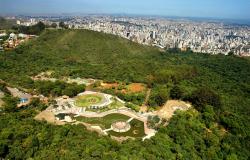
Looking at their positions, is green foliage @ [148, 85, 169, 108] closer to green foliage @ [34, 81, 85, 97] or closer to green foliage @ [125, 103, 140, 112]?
green foliage @ [125, 103, 140, 112]

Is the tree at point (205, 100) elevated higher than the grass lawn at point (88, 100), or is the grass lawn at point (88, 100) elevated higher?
the tree at point (205, 100)

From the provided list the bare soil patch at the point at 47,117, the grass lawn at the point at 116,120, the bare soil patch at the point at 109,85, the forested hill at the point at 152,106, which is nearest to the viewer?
the forested hill at the point at 152,106

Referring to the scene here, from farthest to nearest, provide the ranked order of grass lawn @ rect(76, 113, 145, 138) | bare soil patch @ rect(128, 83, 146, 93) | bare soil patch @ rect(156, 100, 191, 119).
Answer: bare soil patch @ rect(128, 83, 146, 93), bare soil patch @ rect(156, 100, 191, 119), grass lawn @ rect(76, 113, 145, 138)

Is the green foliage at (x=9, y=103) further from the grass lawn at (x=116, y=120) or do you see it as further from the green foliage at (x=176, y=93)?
the green foliage at (x=176, y=93)

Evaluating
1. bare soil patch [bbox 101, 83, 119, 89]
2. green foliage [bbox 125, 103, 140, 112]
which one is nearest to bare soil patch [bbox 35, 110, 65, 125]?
green foliage [bbox 125, 103, 140, 112]

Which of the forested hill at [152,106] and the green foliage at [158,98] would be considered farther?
the green foliage at [158,98]

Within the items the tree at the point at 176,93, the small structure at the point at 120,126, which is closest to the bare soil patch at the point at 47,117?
the small structure at the point at 120,126
